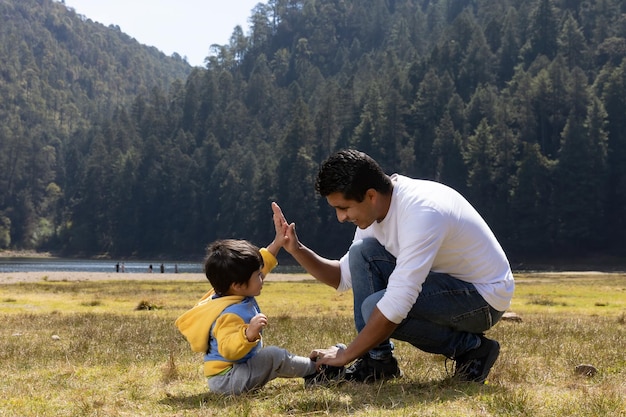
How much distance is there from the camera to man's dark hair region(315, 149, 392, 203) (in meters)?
5.44

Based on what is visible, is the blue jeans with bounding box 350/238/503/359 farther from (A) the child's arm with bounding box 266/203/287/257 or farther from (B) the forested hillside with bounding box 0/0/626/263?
(B) the forested hillside with bounding box 0/0/626/263

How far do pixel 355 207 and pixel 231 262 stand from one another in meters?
1.00

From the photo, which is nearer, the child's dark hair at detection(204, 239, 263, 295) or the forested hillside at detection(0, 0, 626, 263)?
the child's dark hair at detection(204, 239, 263, 295)

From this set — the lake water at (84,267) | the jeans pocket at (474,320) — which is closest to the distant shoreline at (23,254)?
Result: the lake water at (84,267)

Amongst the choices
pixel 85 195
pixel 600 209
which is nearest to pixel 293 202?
pixel 600 209

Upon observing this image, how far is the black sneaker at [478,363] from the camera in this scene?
609 cm

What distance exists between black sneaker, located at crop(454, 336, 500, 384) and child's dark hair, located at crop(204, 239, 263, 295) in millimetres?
1802

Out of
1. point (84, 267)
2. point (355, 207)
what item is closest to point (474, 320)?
point (355, 207)

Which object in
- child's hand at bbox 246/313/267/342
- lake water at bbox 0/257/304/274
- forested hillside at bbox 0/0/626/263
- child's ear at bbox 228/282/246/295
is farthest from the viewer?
forested hillside at bbox 0/0/626/263

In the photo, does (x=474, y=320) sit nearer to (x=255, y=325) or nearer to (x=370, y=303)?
(x=370, y=303)

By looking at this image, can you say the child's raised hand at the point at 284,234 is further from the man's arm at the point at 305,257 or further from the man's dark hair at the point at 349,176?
the man's dark hair at the point at 349,176

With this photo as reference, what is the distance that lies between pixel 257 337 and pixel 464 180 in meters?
102

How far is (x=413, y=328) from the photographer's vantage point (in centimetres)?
600

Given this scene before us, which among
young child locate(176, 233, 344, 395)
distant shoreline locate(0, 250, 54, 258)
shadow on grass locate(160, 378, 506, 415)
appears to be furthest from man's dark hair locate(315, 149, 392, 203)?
distant shoreline locate(0, 250, 54, 258)
